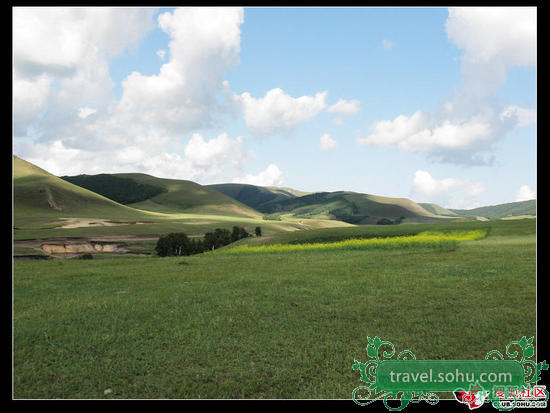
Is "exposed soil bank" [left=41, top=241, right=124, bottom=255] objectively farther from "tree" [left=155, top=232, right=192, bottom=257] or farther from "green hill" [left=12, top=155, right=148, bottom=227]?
"green hill" [left=12, top=155, right=148, bottom=227]

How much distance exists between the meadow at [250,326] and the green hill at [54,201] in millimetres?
131598

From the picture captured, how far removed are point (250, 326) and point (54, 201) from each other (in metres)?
183

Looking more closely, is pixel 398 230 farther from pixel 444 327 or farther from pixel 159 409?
pixel 159 409

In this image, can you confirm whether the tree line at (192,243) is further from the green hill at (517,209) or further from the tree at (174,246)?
the green hill at (517,209)

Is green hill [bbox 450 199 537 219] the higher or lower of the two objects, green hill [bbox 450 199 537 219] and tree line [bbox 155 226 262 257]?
the higher

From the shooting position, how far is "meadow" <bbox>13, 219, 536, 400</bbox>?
22.5 feet

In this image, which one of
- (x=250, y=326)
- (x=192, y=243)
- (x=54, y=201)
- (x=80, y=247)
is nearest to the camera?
(x=250, y=326)

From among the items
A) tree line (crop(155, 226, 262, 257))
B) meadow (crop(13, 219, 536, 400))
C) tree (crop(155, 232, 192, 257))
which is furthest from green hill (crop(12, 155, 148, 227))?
meadow (crop(13, 219, 536, 400))

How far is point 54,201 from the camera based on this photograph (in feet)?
516

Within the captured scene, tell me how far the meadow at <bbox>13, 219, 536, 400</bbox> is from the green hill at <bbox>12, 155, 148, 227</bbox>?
131598 millimetres

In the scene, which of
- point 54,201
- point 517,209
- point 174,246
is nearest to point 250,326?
point 174,246

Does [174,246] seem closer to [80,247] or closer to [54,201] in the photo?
[80,247]

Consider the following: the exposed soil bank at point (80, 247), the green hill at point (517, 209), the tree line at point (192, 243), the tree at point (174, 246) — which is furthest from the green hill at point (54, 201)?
the green hill at point (517, 209)

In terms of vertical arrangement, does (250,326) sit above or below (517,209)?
below
